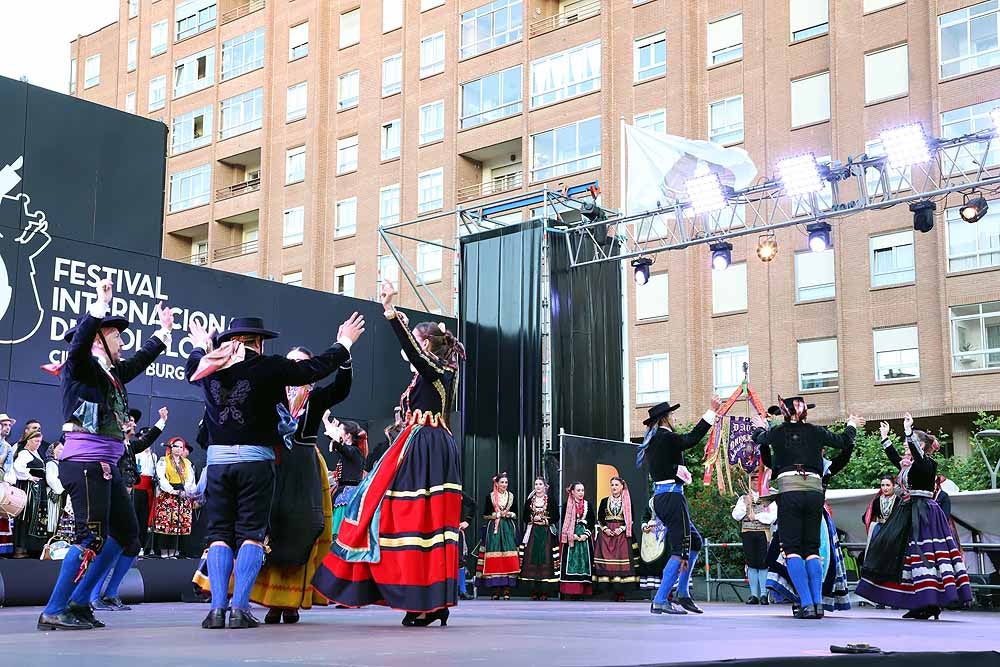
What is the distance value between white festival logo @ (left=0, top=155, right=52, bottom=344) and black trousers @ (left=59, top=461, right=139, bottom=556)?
8.67 m

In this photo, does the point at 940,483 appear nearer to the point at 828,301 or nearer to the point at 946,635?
the point at 946,635

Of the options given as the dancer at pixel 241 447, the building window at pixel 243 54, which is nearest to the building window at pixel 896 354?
the dancer at pixel 241 447

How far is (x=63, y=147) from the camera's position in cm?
1497

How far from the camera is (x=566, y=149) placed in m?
32.3

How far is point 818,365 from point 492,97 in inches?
487

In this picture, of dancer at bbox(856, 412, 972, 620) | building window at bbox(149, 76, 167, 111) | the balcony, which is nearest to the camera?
dancer at bbox(856, 412, 972, 620)

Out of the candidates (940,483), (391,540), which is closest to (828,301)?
(940,483)

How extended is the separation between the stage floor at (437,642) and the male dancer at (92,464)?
265 mm

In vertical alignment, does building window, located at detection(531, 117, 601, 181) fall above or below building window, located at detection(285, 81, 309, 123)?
below

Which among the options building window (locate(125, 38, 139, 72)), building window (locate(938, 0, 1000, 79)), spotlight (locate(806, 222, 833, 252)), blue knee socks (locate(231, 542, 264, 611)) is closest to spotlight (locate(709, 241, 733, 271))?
spotlight (locate(806, 222, 833, 252))

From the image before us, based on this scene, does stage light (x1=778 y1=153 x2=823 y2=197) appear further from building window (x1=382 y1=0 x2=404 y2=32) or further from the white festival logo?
building window (x1=382 y1=0 x2=404 y2=32)

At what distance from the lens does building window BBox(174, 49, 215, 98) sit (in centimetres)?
4153

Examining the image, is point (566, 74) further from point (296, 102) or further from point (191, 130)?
point (191, 130)

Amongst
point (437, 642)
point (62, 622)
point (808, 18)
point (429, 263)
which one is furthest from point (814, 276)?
point (437, 642)
